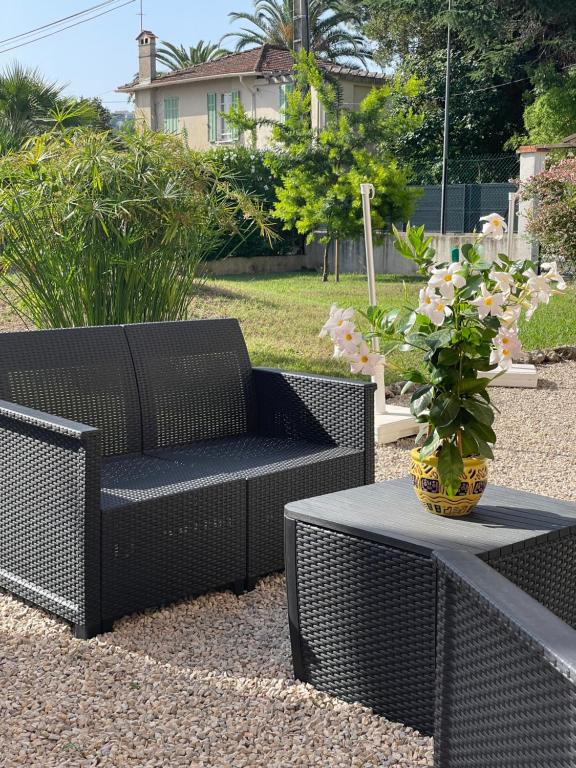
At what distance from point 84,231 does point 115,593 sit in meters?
2.72

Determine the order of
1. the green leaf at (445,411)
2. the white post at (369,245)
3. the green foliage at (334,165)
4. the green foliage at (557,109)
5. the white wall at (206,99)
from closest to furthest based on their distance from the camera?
the green leaf at (445,411), the white post at (369,245), the green foliage at (334,165), the green foliage at (557,109), the white wall at (206,99)

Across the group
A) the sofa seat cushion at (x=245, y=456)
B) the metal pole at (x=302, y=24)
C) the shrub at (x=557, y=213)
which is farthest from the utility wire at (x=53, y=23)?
the sofa seat cushion at (x=245, y=456)

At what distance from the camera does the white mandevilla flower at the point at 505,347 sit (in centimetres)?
234

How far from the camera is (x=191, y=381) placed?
12.4ft

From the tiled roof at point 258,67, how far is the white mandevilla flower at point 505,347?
24.1 metres

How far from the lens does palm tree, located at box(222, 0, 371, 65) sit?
3262cm

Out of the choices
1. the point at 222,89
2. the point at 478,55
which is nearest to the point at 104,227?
the point at 478,55

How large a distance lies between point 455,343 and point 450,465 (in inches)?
11.7

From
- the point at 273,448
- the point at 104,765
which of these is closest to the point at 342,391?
the point at 273,448

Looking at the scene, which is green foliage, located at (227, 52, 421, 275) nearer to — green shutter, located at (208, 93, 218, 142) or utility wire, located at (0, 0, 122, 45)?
utility wire, located at (0, 0, 122, 45)

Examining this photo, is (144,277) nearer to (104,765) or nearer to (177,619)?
(177,619)

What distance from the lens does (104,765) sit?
2.20 m

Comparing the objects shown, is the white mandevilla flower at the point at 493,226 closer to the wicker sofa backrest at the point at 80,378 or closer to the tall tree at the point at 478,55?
the wicker sofa backrest at the point at 80,378

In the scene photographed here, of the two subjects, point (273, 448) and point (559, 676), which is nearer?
point (559, 676)
